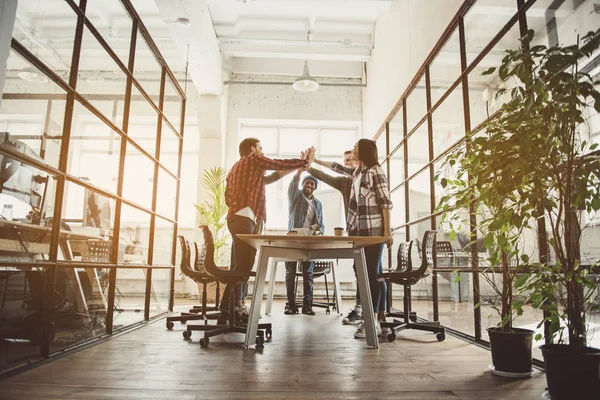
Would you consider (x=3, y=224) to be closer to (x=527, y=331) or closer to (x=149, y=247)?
(x=149, y=247)

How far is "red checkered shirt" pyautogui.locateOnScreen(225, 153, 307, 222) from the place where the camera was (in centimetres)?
285

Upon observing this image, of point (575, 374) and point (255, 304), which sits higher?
point (255, 304)

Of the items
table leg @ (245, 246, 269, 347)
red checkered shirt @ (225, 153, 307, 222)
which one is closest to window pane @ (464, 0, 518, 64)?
red checkered shirt @ (225, 153, 307, 222)

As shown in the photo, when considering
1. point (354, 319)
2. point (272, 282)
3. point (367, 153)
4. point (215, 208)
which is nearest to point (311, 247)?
point (367, 153)

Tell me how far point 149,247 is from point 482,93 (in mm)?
2938

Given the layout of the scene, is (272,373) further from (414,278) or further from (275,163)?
(275,163)

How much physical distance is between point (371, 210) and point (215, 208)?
3629mm

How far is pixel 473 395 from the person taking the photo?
1.49 meters

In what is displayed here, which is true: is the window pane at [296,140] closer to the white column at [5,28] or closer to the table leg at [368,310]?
the table leg at [368,310]

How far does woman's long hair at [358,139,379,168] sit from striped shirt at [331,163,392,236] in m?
0.06

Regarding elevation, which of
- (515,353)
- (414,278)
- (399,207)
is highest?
(399,207)

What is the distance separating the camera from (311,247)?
262cm

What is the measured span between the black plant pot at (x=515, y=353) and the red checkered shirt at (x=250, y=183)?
1730 mm

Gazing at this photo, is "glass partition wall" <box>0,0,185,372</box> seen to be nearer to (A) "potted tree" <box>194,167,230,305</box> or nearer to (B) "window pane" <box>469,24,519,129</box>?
(A) "potted tree" <box>194,167,230,305</box>
